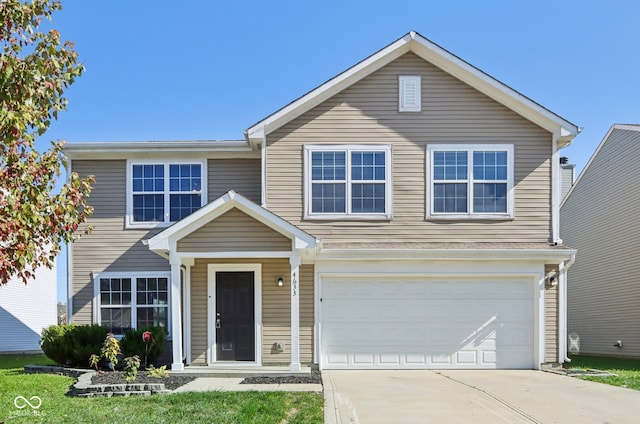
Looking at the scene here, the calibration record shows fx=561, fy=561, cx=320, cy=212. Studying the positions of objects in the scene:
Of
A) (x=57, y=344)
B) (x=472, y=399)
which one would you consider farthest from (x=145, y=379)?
(x=472, y=399)

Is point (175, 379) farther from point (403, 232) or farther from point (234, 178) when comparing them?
point (403, 232)

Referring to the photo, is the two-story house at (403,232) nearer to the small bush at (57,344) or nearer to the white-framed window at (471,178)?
the white-framed window at (471,178)

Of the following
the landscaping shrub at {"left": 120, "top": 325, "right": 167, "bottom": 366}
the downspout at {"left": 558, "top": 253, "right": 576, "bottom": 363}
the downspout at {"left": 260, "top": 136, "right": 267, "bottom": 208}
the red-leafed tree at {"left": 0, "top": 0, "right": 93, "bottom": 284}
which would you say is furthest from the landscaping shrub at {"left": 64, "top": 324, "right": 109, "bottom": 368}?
the downspout at {"left": 558, "top": 253, "right": 576, "bottom": 363}

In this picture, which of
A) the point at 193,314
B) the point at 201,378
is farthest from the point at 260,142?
the point at 201,378

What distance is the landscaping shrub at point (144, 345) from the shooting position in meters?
12.3

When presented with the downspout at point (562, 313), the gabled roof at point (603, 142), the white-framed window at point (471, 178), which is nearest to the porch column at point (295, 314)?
the white-framed window at point (471, 178)

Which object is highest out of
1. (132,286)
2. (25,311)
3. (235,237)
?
(235,237)

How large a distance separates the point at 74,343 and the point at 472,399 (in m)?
8.70

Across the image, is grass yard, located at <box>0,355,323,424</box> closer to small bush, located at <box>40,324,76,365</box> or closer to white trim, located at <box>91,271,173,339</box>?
small bush, located at <box>40,324,76,365</box>

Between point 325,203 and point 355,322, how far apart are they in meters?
2.84

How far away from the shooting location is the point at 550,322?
13.0 m

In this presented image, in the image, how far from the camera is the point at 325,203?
1314 centimetres

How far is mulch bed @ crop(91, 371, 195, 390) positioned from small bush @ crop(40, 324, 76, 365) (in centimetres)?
185

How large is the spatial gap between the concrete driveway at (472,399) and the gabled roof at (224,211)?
2895 mm
